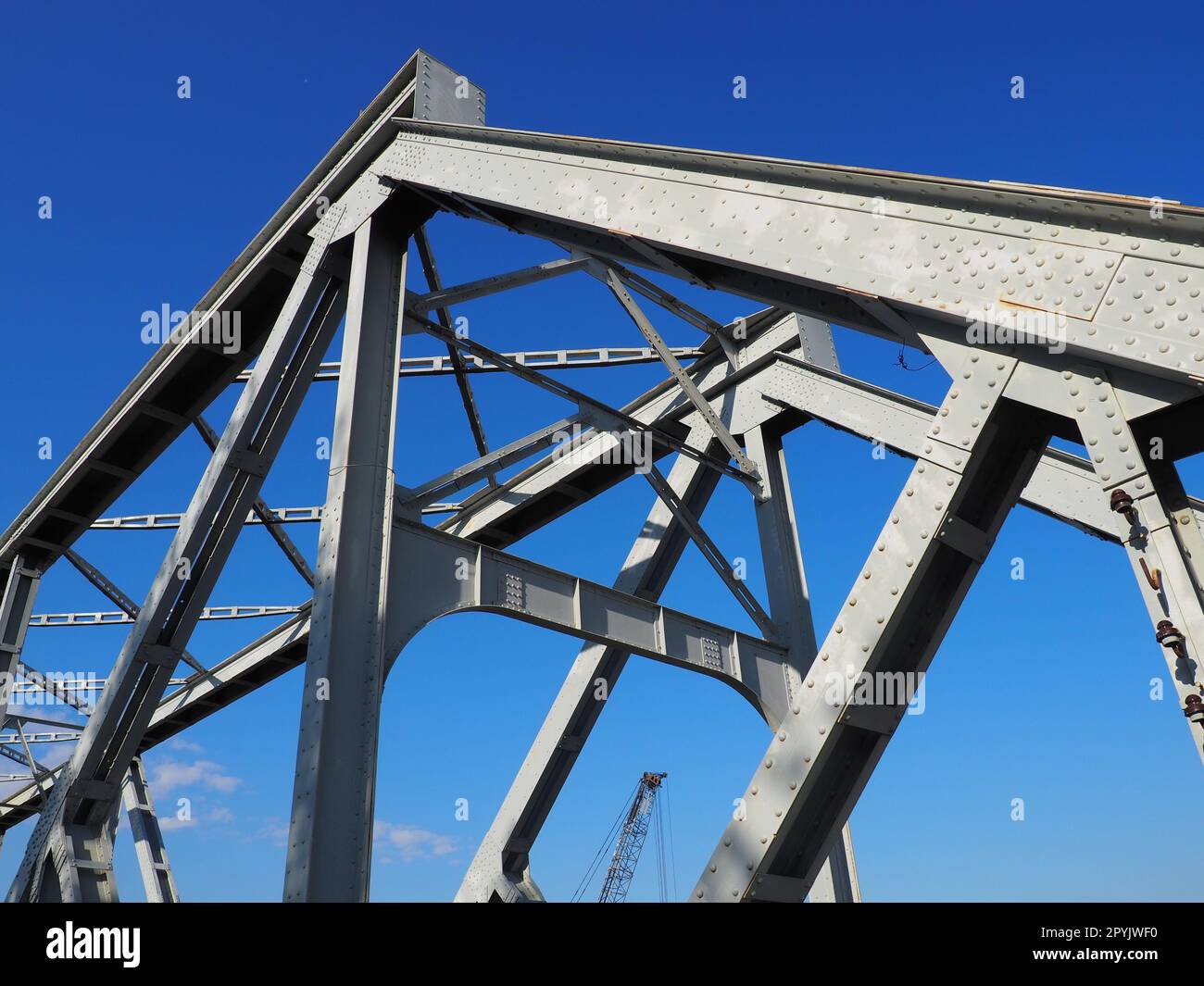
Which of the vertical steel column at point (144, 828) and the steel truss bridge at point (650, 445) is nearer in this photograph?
the steel truss bridge at point (650, 445)

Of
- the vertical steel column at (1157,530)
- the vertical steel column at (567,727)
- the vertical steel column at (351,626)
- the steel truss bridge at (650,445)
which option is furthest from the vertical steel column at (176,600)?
the vertical steel column at (1157,530)

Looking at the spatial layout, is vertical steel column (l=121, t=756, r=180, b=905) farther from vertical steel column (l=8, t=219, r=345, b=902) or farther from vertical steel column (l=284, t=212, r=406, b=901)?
vertical steel column (l=284, t=212, r=406, b=901)

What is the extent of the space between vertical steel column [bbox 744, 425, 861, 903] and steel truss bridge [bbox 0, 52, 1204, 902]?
39 millimetres

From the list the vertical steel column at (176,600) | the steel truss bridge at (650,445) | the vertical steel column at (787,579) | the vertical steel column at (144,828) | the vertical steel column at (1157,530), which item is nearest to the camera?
the vertical steel column at (1157,530)

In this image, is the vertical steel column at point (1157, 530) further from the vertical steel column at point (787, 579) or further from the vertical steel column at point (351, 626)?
the vertical steel column at point (787, 579)

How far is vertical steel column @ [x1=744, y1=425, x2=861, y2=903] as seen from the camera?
41.5 feet

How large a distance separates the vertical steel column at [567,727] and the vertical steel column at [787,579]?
77cm

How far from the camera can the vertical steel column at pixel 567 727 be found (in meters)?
13.8
